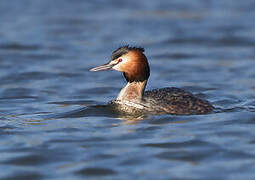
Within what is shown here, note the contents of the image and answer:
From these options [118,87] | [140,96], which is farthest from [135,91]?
[118,87]

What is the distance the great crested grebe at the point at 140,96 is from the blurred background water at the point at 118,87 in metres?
0.23

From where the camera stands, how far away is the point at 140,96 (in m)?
11.5

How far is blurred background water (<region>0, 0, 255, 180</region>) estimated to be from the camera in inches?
352

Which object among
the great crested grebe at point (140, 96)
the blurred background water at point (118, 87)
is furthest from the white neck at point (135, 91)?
the blurred background water at point (118, 87)

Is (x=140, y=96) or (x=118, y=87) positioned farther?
(x=118, y=87)

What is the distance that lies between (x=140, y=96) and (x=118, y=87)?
315cm

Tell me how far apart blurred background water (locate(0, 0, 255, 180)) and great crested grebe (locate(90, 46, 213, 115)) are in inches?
9.1

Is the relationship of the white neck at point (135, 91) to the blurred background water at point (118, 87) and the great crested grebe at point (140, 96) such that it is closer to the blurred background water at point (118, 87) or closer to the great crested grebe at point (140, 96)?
the great crested grebe at point (140, 96)

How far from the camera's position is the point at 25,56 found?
57.2ft

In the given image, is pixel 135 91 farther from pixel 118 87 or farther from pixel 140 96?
pixel 118 87

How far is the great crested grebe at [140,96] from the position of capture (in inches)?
443

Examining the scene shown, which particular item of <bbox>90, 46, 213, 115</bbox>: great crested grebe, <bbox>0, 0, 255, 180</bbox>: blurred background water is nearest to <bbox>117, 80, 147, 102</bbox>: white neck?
<bbox>90, 46, 213, 115</bbox>: great crested grebe

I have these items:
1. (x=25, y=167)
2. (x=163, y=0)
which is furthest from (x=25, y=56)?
(x=25, y=167)

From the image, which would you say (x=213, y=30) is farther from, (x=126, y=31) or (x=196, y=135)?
(x=196, y=135)
